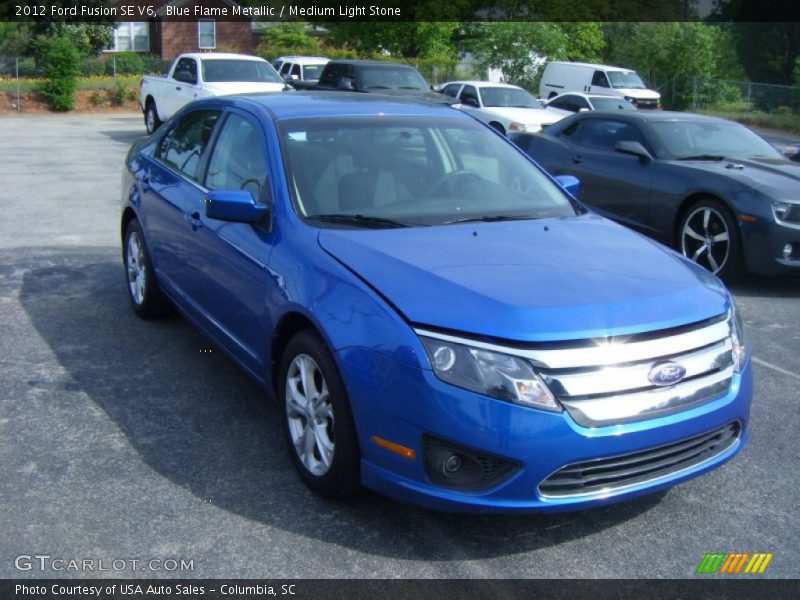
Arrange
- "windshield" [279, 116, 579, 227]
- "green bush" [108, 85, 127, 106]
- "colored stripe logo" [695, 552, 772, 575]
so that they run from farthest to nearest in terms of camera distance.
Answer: "green bush" [108, 85, 127, 106], "windshield" [279, 116, 579, 227], "colored stripe logo" [695, 552, 772, 575]

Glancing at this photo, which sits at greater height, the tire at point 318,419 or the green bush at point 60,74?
the green bush at point 60,74

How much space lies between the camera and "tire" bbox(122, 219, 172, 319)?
6.41 m

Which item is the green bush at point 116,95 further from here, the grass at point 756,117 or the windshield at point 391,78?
the grass at point 756,117

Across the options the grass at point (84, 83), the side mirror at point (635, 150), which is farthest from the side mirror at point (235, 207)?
the grass at point (84, 83)

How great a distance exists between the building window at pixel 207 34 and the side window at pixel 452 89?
2950cm

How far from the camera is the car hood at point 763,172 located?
813 centimetres

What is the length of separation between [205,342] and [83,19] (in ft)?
133

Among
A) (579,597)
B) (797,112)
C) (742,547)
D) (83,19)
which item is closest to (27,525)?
(579,597)

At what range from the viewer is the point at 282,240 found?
4.38m

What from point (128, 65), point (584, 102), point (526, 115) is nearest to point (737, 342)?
point (526, 115)

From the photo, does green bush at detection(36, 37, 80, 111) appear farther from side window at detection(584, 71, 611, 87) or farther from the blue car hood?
the blue car hood

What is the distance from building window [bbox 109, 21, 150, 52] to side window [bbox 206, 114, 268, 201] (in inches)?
1861

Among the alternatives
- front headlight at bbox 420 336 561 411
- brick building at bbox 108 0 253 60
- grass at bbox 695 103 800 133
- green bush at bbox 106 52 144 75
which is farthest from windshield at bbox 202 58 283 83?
brick building at bbox 108 0 253 60

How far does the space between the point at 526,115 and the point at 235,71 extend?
5982 mm
